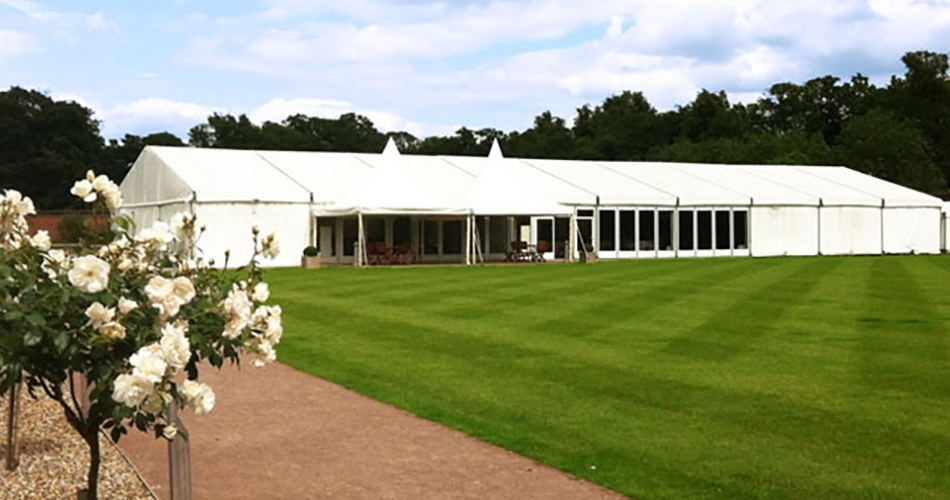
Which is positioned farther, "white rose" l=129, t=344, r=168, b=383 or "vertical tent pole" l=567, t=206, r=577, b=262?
"vertical tent pole" l=567, t=206, r=577, b=262

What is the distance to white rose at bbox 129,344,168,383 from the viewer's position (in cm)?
289

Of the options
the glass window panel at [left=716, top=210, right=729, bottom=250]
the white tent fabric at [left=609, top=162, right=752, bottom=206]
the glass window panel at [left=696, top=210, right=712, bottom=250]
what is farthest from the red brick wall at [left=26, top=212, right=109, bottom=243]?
the glass window panel at [left=716, top=210, right=729, bottom=250]

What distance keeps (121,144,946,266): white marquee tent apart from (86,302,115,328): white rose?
79.4ft

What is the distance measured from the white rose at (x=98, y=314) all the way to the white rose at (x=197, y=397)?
Answer: 1.23 ft

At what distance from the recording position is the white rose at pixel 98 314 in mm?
2982

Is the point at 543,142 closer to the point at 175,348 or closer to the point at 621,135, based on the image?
the point at 621,135

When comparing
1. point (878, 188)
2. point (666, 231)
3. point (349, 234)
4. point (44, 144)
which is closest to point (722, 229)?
point (666, 231)

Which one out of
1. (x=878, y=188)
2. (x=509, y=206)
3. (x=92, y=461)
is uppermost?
(x=878, y=188)

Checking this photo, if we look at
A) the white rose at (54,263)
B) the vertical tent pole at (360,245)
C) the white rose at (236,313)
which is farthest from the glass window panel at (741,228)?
the white rose at (54,263)

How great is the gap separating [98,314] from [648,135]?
69.5m

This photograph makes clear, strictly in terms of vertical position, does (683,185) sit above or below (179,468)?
above

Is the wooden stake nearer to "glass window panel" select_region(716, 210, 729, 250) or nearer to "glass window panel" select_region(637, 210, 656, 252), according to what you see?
"glass window panel" select_region(637, 210, 656, 252)

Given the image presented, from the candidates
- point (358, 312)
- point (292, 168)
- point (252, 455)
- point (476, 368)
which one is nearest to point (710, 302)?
point (358, 312)

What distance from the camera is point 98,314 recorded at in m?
2.99
